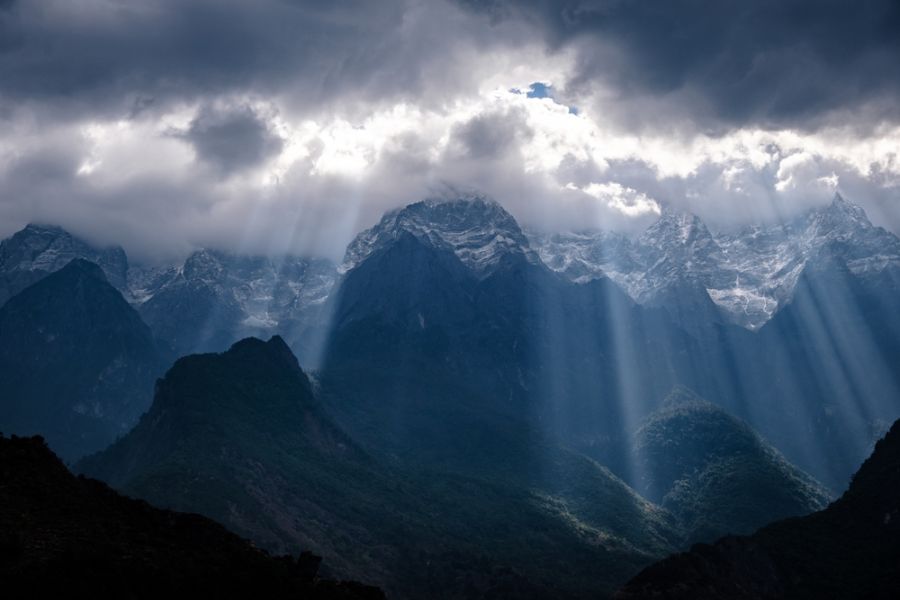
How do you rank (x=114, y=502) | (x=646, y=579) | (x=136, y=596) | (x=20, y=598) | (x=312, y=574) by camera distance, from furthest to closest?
1. (x=646, y=579)
2. (x=312, y=574)
3. (x=114, y=502)
4. (x=136, y=596)
5. (x=20, y=598)

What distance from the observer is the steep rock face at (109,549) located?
92.9 m

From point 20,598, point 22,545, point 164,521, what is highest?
point 164,521

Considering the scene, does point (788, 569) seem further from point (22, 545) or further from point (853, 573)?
point (22, 545)

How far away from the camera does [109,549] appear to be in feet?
330

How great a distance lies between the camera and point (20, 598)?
86.8 m

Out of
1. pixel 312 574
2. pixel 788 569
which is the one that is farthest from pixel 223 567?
pixel 788 569

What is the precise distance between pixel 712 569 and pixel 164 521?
10853 centimetres

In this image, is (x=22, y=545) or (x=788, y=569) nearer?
(x=22, y=545)

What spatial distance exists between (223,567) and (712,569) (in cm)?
10991


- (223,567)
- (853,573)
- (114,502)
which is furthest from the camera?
(853,573)

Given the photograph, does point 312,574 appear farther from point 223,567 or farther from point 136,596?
point 136,596

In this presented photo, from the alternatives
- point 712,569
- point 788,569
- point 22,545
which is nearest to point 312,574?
point 22,545

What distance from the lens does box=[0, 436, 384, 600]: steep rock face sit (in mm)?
92875

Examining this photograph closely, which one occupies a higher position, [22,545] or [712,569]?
[712,569]
